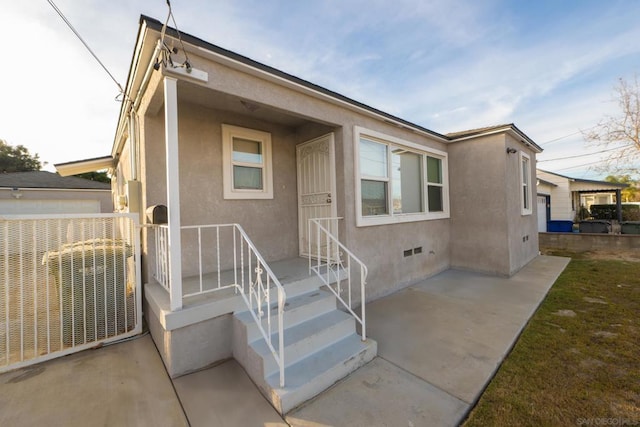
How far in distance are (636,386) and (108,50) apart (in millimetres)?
7188

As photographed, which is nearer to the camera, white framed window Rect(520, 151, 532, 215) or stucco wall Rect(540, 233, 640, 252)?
white framed window Rect(520, 151, 532, 215)

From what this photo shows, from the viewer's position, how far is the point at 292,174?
15.6 ft

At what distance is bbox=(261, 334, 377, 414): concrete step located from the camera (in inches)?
78.8

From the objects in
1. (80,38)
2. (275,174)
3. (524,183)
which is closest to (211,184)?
(275,174)

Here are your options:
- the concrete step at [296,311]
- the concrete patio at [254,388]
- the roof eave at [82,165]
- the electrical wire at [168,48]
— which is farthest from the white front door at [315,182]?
the roof eave at [82,165]

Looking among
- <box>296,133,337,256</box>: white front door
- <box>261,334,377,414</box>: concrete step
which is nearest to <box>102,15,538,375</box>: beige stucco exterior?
<box>296,133,337,256</box>: white front door

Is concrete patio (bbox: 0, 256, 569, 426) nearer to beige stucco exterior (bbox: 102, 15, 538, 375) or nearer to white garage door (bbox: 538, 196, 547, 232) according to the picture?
beige stucco exterior (bbox: 102, 15, 538, 375)

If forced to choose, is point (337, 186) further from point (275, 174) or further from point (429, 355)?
point (429, 355)

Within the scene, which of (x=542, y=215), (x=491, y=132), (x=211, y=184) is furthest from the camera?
(x=542, y=215)

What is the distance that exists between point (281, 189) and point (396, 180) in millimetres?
2370

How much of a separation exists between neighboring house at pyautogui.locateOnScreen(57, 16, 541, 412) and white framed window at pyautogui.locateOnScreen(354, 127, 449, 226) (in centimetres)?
3

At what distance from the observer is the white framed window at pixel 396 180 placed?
4.50 m

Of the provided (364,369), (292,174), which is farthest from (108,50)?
(364,369)

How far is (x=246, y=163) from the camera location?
165 inches
